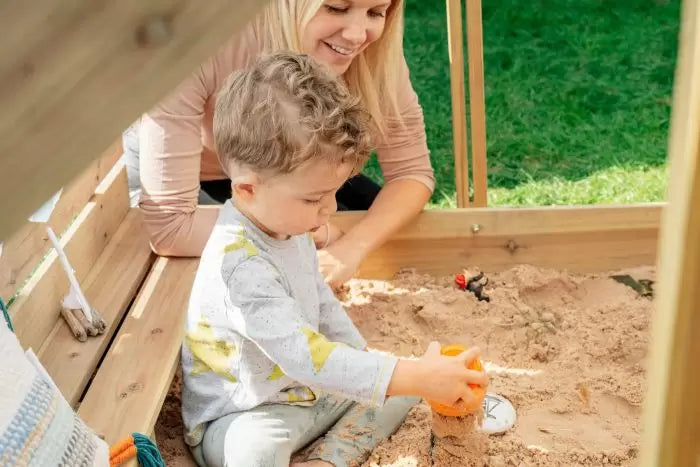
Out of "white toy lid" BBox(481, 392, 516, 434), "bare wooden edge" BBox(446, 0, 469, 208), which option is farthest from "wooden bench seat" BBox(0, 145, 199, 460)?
"bare wooden edge" BBox(446, 0, 469, 208)

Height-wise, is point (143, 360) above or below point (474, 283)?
above

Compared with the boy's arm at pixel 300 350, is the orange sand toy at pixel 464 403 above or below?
below

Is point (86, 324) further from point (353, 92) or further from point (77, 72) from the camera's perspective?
point (77, 72)

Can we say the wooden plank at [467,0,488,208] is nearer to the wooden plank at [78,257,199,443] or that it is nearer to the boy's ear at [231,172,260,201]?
the wooden plank at [78,257,199,443]

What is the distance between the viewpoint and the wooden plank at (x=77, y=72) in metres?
0.41

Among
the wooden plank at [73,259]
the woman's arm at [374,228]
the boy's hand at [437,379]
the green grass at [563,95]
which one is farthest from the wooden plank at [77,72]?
the green grass at [563,95]

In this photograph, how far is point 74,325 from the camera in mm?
1852

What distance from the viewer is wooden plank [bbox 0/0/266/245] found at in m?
0.41

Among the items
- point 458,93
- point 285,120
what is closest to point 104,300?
point 285,120

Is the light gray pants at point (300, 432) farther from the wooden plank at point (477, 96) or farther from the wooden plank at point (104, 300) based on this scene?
the wooden plank at point (477, 96)

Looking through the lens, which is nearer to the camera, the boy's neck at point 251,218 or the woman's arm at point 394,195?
the boy's neck at point 251,218

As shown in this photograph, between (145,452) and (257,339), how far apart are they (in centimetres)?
26

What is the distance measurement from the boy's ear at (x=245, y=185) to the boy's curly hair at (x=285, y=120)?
20 millimetres

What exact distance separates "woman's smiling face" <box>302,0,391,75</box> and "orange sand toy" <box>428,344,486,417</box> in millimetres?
744
